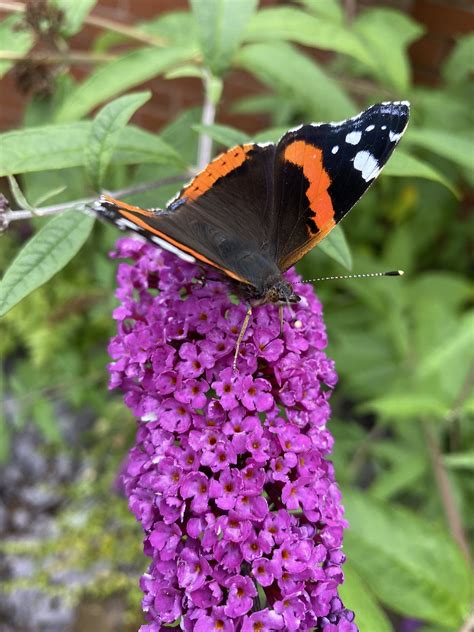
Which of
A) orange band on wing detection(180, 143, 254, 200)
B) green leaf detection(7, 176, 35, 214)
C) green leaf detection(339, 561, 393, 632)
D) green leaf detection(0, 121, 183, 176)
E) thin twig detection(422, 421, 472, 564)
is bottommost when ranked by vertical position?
green leaf detection(339, 561, 393, 632)

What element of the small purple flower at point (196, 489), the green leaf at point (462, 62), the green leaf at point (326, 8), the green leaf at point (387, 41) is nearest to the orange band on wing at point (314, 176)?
the small purple flower at point (196, 489)

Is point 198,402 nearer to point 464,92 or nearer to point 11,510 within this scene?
point 464,92

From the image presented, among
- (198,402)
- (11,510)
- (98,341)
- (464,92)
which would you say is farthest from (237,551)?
(11,510)

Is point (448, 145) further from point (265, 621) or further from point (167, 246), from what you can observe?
point (265, 621)

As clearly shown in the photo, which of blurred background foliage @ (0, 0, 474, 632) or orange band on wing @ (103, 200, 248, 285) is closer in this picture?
orange band on wing @ (103, 200, 248, 285)

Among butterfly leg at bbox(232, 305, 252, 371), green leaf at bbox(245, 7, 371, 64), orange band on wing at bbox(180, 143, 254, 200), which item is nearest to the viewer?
butterfly leg at bbox(232, 305, 252, 371)

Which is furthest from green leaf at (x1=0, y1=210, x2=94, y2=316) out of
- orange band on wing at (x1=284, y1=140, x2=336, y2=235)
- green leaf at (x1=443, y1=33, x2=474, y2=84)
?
green leaf at (x1=443, y1=33, x2=474, y2=84)

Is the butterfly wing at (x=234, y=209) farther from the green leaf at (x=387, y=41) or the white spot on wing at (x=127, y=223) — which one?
the green leaf at (x=387, y=41)

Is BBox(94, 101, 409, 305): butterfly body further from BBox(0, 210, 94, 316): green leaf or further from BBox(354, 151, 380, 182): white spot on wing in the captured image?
BBox(0, 210, 94, 316): green leaf
